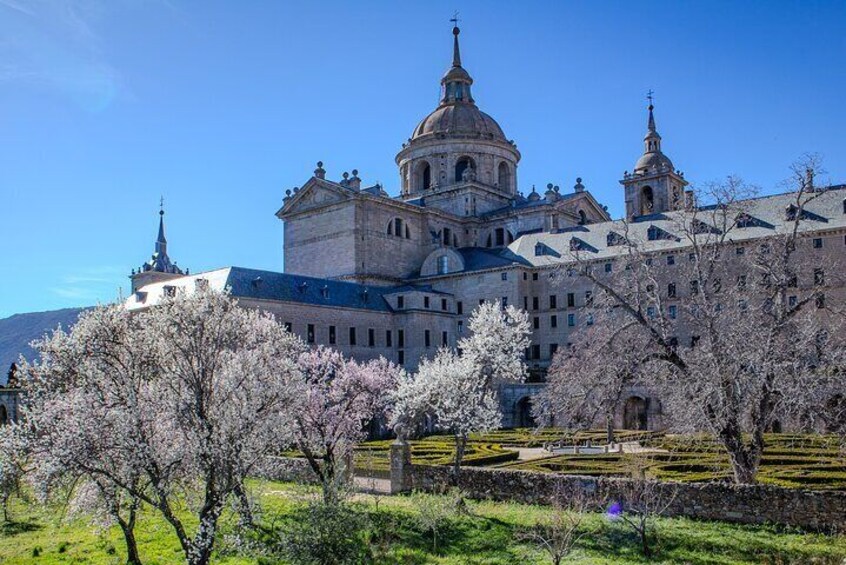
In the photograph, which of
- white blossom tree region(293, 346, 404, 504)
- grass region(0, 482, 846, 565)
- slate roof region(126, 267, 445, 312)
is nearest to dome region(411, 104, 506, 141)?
slate roof region(126, 267, 445, 312)

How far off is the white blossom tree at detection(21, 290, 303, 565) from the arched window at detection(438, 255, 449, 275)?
152ft

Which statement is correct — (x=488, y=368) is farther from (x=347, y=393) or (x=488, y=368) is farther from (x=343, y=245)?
(x=343, y=245)

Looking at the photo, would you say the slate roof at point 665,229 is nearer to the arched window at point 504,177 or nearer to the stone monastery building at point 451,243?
the stone monastery building at point 451,243

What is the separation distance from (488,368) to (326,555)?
1086 inches

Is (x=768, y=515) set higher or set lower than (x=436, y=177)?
lower

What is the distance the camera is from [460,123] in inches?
2975

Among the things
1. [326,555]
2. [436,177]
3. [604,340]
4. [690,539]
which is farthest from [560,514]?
[436,177]

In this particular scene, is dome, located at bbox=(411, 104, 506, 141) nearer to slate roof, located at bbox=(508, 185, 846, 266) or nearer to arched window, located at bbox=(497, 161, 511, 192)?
arched window, located at bbox=(497, 161, 511, 192)

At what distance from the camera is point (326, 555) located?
1695cm

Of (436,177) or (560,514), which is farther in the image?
(436,177)

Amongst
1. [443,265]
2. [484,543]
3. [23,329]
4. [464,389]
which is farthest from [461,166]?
[23,329]

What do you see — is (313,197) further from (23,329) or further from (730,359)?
(23,329)

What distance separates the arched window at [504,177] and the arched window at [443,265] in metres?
15.4

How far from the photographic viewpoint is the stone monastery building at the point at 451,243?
52.2 metres
